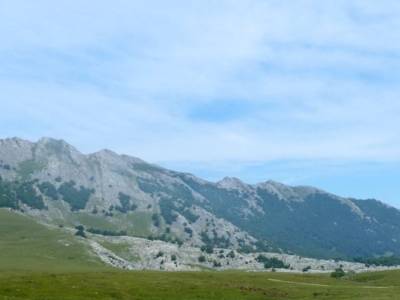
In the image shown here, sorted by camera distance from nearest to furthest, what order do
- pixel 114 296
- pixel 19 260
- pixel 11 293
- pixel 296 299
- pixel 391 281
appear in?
pixel 11 293, pixel 114 296, pixel 296 299, pixel 391 281, pixel 19 260

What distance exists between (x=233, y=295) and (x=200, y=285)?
928 centimetres

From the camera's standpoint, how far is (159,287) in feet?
291

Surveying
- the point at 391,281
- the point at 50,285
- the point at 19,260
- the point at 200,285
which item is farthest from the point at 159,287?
the point at 19,260

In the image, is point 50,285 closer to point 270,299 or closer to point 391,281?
point 270,299

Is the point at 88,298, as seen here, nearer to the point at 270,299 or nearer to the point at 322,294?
the point at 270,299

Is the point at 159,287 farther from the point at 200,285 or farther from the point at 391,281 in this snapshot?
the point at 391,281

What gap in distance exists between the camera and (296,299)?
84.2m

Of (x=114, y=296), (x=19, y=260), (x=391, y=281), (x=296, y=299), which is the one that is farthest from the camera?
(x=19, y=260)

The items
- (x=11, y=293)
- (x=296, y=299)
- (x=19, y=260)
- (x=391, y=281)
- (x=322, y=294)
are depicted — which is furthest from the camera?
(x=19, y=260)

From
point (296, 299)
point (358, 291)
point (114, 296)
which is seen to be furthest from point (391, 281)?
point (114, 296)

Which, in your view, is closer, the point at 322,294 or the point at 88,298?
the point at 88,298

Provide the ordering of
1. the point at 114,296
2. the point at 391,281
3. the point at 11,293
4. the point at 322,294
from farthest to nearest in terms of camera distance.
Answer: the point at 391,281 < the point at 322,294 < the point at 114,296 < the point at 11,293

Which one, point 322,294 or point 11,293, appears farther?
point 322,294

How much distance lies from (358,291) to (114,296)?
39.9 m
